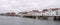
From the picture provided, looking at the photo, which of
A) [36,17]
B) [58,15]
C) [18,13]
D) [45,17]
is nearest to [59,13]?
[58,15]

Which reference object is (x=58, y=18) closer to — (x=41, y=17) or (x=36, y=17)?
(x=41, y=17)

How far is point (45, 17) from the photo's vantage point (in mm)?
58750

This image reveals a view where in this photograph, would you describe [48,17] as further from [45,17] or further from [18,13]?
[18,13]

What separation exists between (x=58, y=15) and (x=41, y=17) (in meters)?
8.89

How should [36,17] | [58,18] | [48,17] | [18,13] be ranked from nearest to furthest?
[58,18]
[48,17]
[36,17]
[18,13]

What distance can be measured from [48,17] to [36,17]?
8.97 meters

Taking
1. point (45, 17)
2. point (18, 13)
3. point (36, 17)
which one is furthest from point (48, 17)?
point (18, 13)

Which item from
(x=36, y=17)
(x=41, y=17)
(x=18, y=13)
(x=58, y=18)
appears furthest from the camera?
(x=18, y=13)

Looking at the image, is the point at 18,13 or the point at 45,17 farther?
the point at 18,13

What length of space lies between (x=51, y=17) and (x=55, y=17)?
4.93ft

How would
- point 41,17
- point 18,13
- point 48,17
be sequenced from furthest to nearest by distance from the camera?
point 18,13, point 41,17, point 48,17

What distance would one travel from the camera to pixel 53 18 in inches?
2088

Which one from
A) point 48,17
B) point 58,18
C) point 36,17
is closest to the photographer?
point 58,18

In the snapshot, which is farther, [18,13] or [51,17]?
[18,13]
